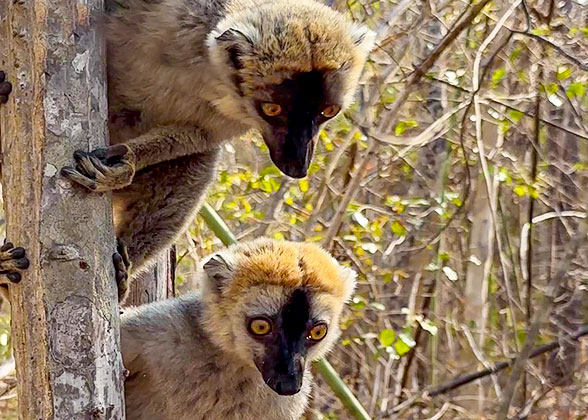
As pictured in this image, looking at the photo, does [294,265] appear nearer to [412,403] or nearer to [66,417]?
[66,417]

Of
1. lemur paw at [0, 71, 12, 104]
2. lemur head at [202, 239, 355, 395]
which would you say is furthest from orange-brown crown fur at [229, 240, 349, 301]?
lemur paw at [0, 71, 12, 104]

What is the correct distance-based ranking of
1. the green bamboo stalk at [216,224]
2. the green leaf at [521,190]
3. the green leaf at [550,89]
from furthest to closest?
1. the green leaf at [521,190]
2. the green leaf at [550,89]
3. the green bamboo stalk at [216,224]

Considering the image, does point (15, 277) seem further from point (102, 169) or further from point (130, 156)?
point (130, 156)

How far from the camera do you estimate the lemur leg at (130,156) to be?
3.02m

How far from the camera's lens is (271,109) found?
12.2 feet

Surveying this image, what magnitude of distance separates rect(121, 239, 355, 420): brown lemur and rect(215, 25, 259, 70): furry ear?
0.99 m

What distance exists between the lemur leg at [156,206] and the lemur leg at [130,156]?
0.45 ft

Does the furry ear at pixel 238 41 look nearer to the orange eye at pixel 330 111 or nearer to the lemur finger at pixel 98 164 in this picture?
the orange eye at pixel 330 111

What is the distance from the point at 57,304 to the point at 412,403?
17.7 ft

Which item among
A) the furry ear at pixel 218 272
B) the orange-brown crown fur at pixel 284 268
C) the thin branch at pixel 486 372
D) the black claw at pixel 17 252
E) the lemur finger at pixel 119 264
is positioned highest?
the black claw at pixel 17 252

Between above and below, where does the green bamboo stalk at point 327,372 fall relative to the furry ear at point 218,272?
below

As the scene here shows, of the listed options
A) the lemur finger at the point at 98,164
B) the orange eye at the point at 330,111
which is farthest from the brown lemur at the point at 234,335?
the lemur finger at the point at 98,164

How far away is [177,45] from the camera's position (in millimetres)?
3785

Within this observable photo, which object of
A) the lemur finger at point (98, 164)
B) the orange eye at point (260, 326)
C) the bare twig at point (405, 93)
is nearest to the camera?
the lemur finger at point (98, 164)
